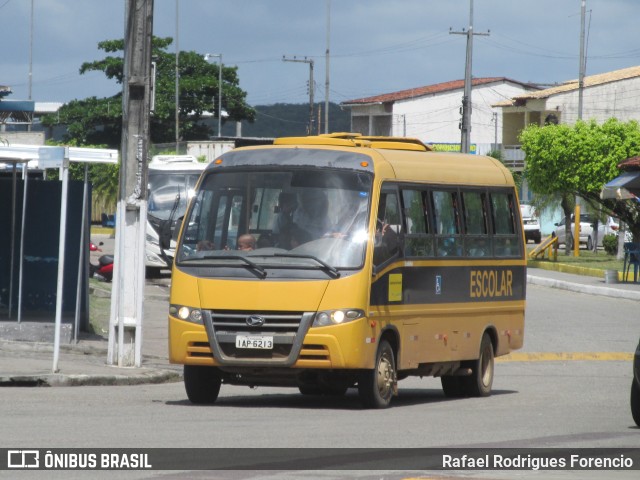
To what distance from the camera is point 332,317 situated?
13.2 metres

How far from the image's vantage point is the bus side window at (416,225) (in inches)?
570

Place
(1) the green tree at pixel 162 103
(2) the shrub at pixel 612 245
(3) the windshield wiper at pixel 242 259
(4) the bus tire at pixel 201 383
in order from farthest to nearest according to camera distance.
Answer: (1) the green tree at pixel 162 103, (2) the shrub at pixel 612 245, (4) the bus tire at pixel 201 383, (3) the windshield wiper at pixel 242 259

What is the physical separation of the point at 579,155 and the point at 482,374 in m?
35.2

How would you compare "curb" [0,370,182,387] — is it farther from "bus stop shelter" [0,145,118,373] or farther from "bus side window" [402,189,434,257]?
"bus side window" [402,189,434,257]

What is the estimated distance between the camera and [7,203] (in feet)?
63.6

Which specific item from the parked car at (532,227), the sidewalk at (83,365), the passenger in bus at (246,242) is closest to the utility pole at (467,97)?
the parked car at (532,227)

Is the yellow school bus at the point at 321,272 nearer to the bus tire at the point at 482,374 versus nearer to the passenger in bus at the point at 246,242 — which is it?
the passenger in bus at the point at 246,242

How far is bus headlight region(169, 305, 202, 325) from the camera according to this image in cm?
1348

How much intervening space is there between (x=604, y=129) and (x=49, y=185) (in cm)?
3516

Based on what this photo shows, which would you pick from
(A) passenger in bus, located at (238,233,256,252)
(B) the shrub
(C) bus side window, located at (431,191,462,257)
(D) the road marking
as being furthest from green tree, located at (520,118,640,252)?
(A) passenger in bus, located at (238,233,256,252)

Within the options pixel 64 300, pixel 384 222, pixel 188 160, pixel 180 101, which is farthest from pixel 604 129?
pixel 180 101

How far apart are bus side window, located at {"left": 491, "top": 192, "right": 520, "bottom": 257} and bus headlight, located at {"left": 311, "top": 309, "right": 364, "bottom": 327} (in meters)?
3.71

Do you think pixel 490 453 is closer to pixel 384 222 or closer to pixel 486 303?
pixel 384 222

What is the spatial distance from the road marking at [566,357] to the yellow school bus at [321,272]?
6.16 metres
